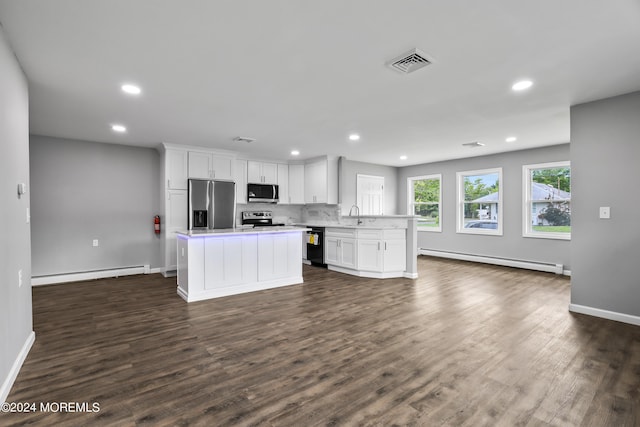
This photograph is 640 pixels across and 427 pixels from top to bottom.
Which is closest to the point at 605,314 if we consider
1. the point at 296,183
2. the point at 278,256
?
→ the point at 278,256

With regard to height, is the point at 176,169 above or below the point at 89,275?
above

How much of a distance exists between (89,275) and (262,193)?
3.61 m

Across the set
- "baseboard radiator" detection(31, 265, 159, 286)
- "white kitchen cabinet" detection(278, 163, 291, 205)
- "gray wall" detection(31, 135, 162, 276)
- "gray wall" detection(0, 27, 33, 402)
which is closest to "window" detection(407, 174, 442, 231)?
"white kitchen cabinet" detection(278, 163, 291, 205)

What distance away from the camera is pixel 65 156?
5301mm

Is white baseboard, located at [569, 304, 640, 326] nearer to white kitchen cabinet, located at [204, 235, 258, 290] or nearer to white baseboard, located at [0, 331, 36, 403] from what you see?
white kitchen cabinet, located at [204, 235, 258, 290]

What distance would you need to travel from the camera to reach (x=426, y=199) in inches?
331

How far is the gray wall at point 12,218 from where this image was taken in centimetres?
204

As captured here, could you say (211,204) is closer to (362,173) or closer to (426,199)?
(362,173)

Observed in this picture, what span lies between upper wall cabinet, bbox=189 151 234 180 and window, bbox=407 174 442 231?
503cm

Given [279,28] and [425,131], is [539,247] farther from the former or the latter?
[279,28]

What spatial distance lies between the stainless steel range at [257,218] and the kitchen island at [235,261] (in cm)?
243

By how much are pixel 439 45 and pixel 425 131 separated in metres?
2.73

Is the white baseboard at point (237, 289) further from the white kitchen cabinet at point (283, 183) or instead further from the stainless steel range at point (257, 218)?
the white kitchen cabinet at point (283, 183)

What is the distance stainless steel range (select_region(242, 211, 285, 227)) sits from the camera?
284 inches
